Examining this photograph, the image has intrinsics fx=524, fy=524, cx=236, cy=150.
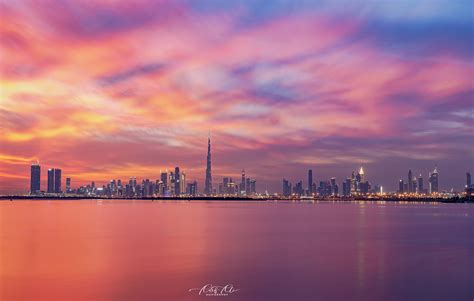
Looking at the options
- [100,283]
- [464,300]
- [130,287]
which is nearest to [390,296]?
[464,300]

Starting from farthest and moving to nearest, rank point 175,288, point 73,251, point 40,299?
point 73,251 < point 175,288 < point 40,299

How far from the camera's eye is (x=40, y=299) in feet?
74.6

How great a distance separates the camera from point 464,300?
2309 cm

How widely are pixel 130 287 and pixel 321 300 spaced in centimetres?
918

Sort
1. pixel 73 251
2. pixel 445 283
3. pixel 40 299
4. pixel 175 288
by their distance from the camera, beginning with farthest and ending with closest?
1. pixel 73 251
2. pixel 445 283
3. pixel 175 288
4. pixel 40 299

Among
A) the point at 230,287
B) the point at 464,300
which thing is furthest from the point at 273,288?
the point at 464,300

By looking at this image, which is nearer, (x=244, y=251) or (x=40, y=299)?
(x=40, y=299)

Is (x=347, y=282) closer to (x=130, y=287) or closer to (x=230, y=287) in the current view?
(x=230, y=287)

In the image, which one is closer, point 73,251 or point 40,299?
point 40,299

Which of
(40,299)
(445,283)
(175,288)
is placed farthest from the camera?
(445,283)

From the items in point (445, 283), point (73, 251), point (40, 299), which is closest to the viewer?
point (40, 299)

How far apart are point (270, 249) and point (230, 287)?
1610 cm

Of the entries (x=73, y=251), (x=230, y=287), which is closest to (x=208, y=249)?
(x=73, y=251)

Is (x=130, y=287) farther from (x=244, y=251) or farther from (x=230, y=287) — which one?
(x=244, y=251)
